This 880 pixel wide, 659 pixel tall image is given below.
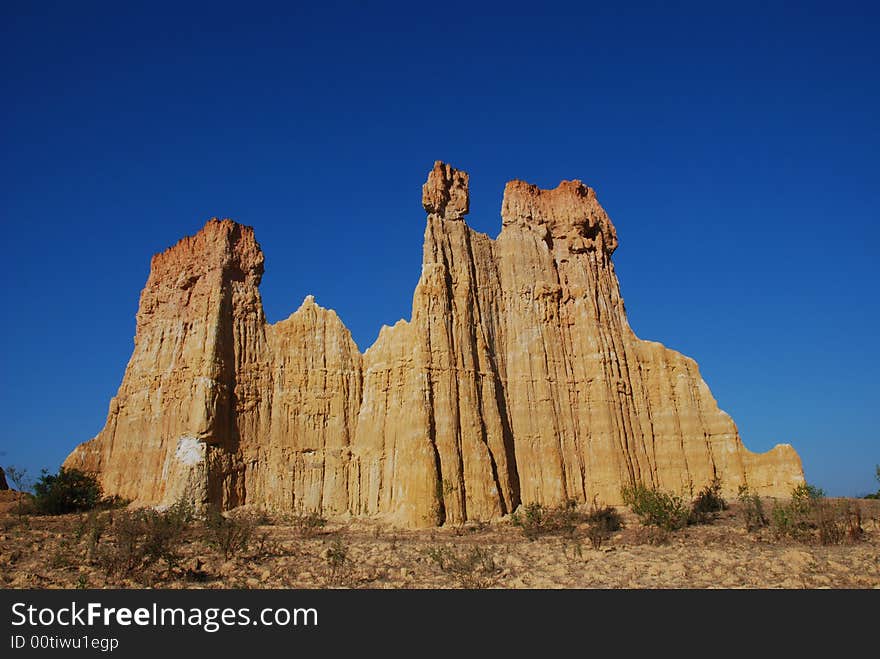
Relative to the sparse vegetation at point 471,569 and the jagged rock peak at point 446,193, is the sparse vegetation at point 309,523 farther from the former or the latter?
the jagged rock peak at point 446,193

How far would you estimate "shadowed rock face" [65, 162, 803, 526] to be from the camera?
37.5 meters

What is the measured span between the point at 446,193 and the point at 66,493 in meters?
31.6

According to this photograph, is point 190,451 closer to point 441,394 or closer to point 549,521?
point 441,394

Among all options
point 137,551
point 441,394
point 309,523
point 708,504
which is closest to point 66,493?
point 309,523

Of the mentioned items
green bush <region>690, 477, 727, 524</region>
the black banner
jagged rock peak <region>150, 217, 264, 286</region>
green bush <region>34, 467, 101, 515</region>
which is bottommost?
the black banner

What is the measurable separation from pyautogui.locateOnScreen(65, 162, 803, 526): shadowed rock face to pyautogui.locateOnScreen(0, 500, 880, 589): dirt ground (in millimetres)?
13984

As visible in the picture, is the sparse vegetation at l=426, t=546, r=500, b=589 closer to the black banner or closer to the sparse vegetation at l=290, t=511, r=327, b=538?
the black banner

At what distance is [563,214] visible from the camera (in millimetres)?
46469

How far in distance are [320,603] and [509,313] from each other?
32.5 metres

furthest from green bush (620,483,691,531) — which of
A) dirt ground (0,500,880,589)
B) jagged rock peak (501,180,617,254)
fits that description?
jagged rock peak (501,180,617,254)

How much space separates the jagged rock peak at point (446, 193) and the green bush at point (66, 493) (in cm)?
2919

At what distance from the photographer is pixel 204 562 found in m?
17.7

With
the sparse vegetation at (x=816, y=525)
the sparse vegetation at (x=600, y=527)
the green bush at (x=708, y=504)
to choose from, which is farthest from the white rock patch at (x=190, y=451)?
the sparse vegetation at (x=816, y=525)

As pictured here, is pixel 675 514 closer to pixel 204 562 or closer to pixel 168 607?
pixel 204 562
